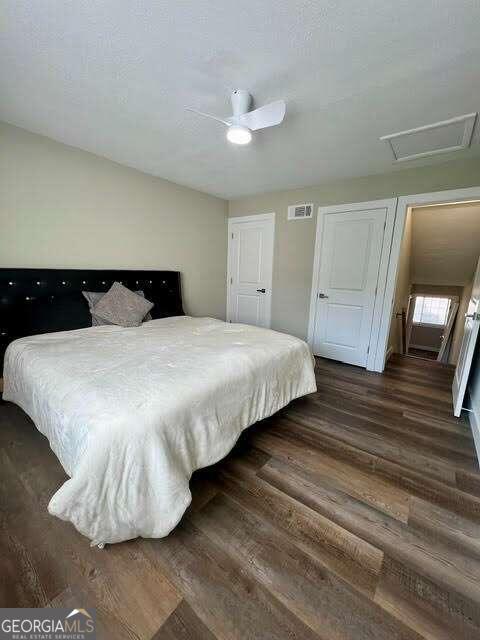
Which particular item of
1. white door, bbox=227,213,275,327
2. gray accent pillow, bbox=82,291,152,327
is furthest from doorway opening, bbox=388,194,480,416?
gray accent pillow, bbox=82,291,152,327

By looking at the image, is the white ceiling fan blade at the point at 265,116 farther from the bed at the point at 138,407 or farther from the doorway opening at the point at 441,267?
the doorway opening at the point at 441,267

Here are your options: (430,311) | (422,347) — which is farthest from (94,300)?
(422,347)

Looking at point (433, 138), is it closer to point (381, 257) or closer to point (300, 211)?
point (381, 257)

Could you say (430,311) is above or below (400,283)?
below

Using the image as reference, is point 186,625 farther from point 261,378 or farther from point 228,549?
point 261,378

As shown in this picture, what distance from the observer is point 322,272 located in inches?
141

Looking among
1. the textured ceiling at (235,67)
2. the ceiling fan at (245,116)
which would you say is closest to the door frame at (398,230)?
the textured ceiling at (235,67)

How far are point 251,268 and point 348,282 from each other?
159 cm

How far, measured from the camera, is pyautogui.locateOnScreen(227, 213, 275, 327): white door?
159 inches

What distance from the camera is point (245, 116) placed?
1.68m

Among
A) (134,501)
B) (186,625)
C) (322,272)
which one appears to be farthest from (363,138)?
(186,625)

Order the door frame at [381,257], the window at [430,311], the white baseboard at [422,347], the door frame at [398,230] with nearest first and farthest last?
1. the door frame at [398,230]
2. the door frame at [381,257]
3. the window at [430,311]
4. the white baseboard at [422,347]

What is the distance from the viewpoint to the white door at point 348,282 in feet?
10.4

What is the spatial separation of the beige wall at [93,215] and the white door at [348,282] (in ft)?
6.26
